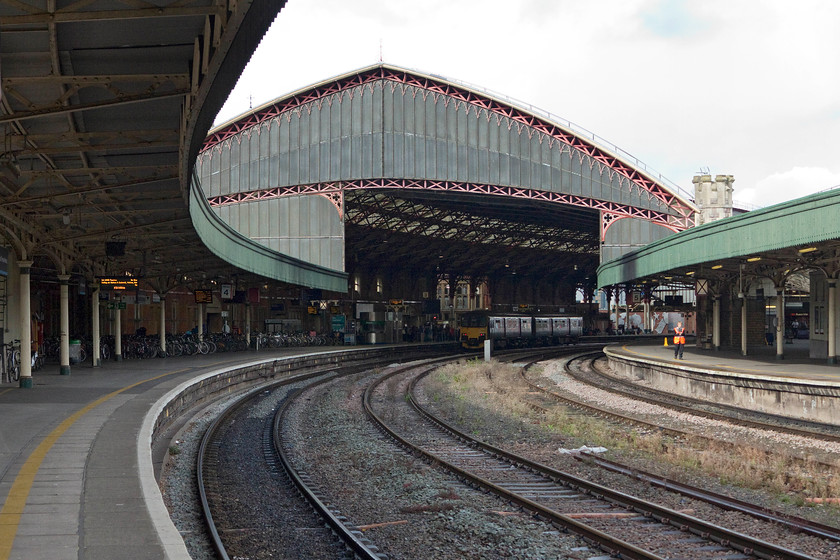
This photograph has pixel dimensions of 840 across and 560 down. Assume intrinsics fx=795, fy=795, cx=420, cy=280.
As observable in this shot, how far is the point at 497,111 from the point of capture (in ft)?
157

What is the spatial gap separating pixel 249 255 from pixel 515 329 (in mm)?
30276

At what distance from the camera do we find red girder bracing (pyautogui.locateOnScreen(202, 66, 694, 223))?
47.5 metres

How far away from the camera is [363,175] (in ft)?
153

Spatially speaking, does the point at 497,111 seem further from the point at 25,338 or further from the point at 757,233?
the point at 25,338

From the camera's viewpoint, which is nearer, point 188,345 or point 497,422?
point 497,422

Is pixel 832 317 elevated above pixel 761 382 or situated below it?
above

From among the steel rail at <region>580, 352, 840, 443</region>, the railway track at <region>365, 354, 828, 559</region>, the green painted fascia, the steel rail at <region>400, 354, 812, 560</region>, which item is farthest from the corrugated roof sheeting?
the green painted fascia

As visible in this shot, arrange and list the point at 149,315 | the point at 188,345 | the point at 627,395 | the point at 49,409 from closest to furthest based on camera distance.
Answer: the point at 49,409 → the point at 627,395 → the point at 188,345 → the point at 149,315

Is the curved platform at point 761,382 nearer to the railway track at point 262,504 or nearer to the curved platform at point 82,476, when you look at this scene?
the railway track at point 262,504

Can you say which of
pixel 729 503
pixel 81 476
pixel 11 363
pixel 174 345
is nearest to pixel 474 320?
pixel 174 345

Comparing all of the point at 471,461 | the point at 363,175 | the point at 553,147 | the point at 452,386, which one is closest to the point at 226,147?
the point at 363,175

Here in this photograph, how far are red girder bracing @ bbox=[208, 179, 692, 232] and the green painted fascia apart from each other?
4.49m

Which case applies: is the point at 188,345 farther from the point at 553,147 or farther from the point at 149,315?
the point at 553,147

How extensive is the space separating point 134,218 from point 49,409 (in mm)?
8323
